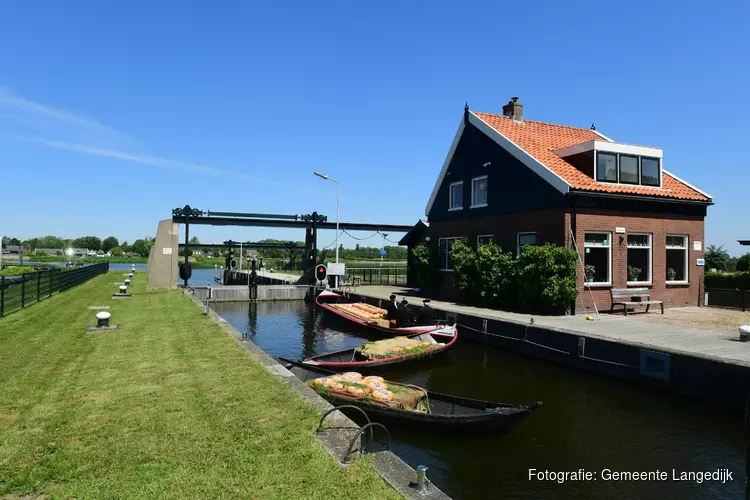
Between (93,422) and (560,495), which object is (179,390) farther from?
(560,495)

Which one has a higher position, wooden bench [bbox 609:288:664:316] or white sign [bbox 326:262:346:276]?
white sign [bbox 326:262:346:276]

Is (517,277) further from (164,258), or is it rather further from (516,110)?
(164,258)

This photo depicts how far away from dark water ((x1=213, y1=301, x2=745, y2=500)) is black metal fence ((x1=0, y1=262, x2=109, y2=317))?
14405mm

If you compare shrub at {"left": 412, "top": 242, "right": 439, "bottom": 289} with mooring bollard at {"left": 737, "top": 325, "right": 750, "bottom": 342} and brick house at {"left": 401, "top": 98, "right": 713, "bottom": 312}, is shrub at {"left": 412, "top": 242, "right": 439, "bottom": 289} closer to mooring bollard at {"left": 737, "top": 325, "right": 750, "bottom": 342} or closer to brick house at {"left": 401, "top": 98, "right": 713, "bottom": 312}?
brick house at {"left": 401, "top": 98, "right": 713, "bottom": 312}

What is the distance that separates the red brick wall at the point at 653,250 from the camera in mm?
19312

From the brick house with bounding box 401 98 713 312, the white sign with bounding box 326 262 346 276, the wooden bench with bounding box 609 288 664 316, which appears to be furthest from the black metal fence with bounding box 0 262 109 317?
the wooden bench with bounding box 609 288 664 316

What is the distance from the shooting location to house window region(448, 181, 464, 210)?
26.7 meters

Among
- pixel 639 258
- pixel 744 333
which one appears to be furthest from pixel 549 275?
pixel 744 333

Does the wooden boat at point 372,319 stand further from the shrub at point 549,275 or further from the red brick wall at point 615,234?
the red brick wall at point 615,234

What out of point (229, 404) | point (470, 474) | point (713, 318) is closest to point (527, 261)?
point (713, 318)

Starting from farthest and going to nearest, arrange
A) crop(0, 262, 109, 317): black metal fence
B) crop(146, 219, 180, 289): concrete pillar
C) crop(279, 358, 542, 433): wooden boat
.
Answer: crop(146, 219, 180, 289): concrete pillar
crop(0, 262, 109, 317): black metal fence
crop(279, 358, 542, 433): wooden boat

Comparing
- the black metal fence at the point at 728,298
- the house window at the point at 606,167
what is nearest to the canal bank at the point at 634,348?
the house window at the point at 606,167

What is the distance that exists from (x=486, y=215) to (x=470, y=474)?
17.7m

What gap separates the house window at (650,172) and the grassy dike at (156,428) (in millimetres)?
18972
